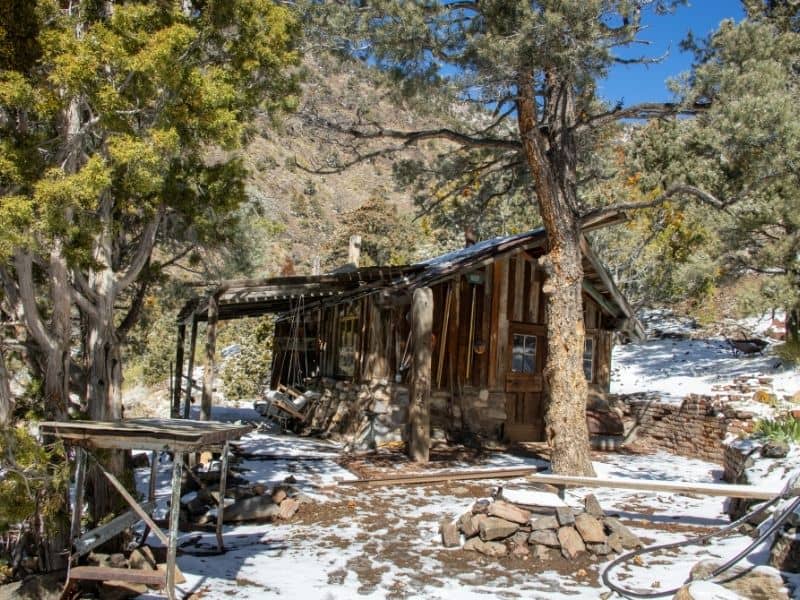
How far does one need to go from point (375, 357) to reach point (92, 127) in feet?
27.4

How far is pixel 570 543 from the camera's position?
639cm

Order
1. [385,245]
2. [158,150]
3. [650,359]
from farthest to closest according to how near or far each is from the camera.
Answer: [385,245] → [650,359] → [158,150]

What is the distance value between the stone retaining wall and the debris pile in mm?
7943

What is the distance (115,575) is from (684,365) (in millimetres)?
18629

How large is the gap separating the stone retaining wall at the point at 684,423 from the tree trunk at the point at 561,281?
375 centimetres

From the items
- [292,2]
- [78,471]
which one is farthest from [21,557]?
[292,2]

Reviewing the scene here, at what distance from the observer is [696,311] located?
25.0 metres

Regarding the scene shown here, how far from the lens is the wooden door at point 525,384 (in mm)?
13914

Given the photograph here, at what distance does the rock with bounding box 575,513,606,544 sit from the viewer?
6461mm

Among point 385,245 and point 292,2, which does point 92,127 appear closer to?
point 292,2

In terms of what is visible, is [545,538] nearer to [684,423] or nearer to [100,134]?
[100,134]

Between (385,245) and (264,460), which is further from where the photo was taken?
(385,245)

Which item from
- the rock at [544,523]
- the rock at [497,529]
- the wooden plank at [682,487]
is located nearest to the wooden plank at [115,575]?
the rock at [497,529]

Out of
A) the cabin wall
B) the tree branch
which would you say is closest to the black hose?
the tree branch
